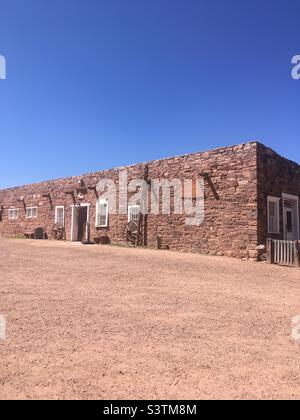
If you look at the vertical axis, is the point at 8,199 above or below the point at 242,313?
above

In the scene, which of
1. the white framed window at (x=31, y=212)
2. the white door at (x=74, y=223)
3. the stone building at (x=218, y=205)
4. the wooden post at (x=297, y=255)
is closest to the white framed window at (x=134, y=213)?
the stone building at (x=218, y=205)

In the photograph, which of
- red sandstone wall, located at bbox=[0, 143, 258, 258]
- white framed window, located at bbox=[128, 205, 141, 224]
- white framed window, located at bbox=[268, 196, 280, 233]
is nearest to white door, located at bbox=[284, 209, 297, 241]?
white framed window, located at bbox=[268, 196, 280, 233]

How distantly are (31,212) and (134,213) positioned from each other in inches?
374

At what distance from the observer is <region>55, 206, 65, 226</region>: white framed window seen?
2080 cm

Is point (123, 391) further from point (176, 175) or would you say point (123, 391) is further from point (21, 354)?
point (176, 175)

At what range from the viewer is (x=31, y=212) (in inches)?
912

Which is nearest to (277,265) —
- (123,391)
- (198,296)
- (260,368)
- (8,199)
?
(198,296)

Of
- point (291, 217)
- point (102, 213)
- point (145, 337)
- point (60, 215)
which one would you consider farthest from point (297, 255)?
point (60, 215)

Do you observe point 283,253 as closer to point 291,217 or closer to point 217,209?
point 217,209

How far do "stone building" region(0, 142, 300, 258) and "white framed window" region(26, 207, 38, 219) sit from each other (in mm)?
4071

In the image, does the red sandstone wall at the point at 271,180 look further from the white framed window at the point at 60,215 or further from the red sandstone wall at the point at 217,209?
Answer: the white framed window at the point at 60,215

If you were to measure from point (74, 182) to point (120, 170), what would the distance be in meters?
3.87

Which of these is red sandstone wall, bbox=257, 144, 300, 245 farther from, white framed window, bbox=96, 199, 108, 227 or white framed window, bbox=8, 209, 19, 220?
white framed window, bbox=8, 209, 19, 220
